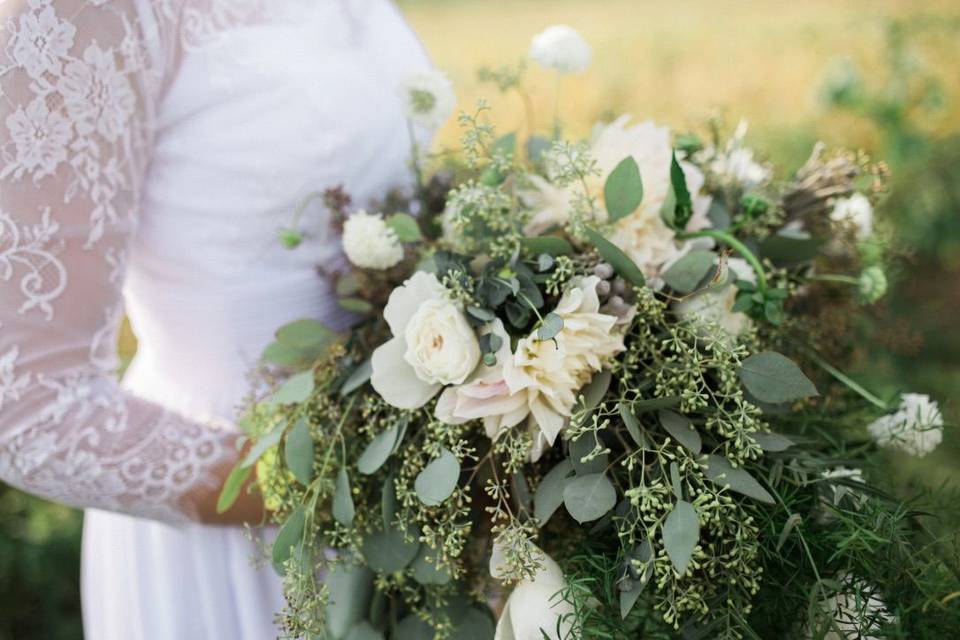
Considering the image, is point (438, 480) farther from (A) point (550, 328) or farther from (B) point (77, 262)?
(B) point (77, 262)

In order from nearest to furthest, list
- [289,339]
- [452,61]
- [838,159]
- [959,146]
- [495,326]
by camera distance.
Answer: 1. [495,326]
2. [289,339]
3. [838,159]
4. [959,146]
5. [452,61]

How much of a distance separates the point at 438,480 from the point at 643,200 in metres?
0.42

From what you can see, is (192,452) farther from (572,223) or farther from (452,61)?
(452,61)

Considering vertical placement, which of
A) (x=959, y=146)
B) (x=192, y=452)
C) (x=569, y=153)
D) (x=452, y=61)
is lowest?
(x=959, y=146)

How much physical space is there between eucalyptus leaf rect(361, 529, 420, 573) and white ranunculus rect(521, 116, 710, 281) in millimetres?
388

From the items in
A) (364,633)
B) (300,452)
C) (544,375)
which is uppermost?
(544,375)

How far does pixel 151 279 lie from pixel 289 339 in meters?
0.29

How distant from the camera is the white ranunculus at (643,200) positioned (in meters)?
0.96

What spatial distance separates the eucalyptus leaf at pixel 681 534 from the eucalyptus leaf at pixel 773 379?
0.50ft

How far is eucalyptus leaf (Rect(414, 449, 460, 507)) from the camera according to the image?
820mm

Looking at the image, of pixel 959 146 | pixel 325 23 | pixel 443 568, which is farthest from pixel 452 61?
pixel 443 568

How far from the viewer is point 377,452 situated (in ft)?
2.98

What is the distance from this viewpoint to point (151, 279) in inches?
47.7

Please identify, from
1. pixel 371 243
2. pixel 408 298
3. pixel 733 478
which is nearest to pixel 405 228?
pixel 371 243
